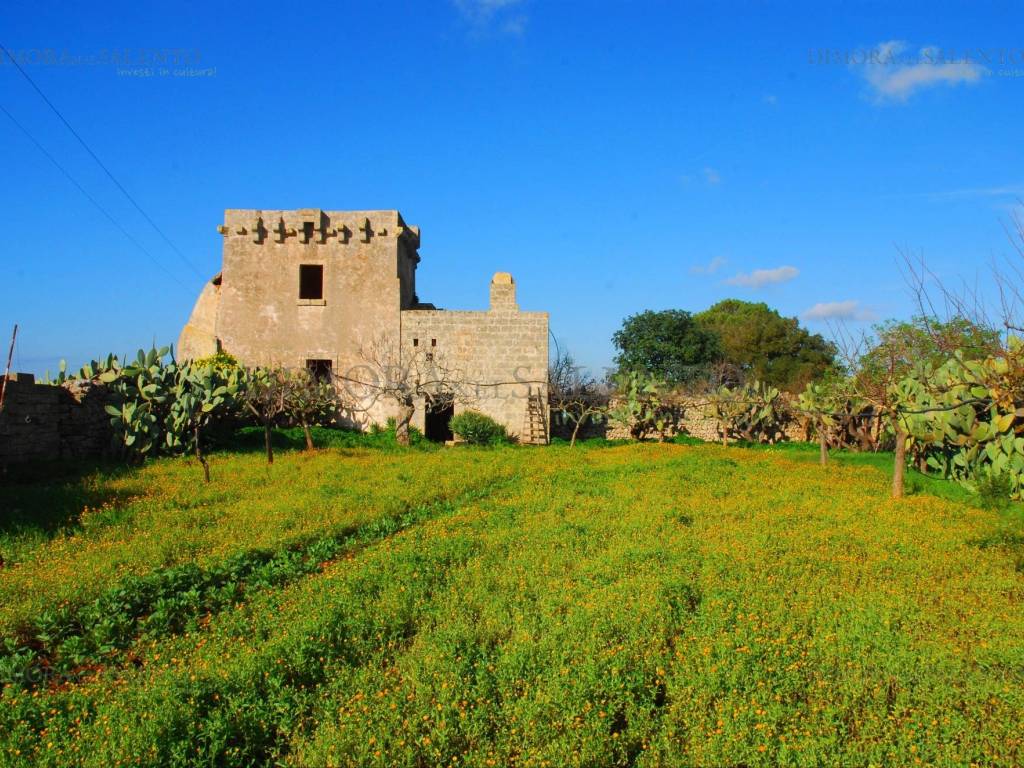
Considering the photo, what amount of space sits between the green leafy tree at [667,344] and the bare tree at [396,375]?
20.2 metres

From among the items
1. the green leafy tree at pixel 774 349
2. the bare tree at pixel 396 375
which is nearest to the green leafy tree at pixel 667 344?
the green leafy tree at pixel 774 349

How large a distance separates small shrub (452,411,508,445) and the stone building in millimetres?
644

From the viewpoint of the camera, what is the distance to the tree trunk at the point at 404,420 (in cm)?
2019

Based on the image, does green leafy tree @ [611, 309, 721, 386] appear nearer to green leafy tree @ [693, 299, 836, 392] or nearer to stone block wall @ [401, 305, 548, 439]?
green leafy tree @ [693, 299, 836, 392]

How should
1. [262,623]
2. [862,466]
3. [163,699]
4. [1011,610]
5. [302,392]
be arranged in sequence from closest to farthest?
[163,699]
[262,623]
[1011,610]
[862,466]
[302,392]

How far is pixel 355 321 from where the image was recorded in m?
21.9

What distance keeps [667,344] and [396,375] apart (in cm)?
2314

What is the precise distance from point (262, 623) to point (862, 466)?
1464cm

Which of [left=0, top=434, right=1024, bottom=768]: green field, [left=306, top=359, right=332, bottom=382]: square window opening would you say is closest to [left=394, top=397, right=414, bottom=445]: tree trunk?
[left=306, top=359, right=332, bottom=382]: square window opening

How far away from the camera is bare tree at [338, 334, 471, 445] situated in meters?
21.3

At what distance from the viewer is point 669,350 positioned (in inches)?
1610

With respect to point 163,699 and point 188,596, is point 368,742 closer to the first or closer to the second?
point 163,699

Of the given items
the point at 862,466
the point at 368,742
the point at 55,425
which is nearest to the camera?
the point at 368,742

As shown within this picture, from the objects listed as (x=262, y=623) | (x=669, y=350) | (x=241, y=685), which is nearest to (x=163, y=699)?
(x=241, y=685)
